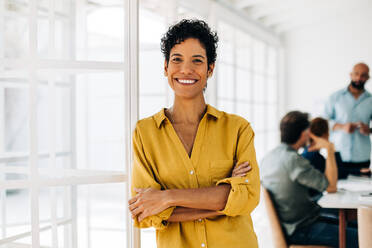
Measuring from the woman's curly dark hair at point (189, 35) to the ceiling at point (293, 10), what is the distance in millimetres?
3090

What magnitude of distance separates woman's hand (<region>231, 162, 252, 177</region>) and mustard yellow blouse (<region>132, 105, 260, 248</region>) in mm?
18

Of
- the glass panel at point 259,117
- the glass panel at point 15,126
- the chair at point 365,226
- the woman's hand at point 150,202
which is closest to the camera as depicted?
the woman's hand at point 150,202

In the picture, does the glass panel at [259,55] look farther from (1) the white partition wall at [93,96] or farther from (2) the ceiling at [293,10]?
(2) the ceiling at [293,10]

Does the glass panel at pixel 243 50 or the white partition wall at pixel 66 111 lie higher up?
the glass panel at pixel 243 50

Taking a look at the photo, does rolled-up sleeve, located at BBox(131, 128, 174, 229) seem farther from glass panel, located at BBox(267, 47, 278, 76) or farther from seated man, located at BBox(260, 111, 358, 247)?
glass panel, located at BBox(267, 47, 278, 76)

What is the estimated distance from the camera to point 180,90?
4.56 feet

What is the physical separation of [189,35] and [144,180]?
0.61m

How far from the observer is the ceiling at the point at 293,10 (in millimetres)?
4855

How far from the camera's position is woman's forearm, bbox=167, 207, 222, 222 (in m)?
1.34

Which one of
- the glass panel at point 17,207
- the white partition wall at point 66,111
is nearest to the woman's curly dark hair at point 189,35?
the white partition wall at point 66,111

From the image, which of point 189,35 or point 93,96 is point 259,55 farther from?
point 189,35

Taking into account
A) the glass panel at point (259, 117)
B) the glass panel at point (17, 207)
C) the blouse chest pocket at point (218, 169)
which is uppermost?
the glass panel at point (259, 117)

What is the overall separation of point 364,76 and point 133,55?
2.57 m

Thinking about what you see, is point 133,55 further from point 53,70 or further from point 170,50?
point 53,70
